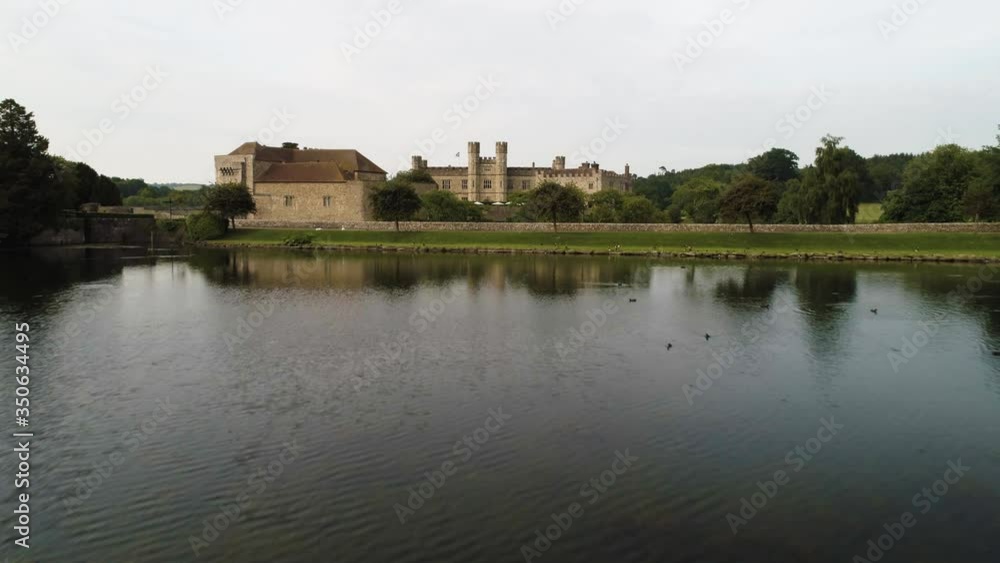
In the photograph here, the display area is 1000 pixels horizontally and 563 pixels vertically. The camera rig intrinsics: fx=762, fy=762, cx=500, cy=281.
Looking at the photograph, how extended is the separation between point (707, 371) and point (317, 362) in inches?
386

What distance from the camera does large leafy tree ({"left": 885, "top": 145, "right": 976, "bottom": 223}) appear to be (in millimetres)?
68562

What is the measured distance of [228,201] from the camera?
74.6 metres

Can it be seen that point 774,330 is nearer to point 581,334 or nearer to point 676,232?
point 581,334

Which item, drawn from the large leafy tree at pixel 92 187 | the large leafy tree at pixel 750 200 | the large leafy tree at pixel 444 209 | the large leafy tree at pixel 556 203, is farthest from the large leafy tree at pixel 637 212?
the large leafy tree at pixel 92 187

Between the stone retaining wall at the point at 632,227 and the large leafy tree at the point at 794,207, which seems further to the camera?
the large leafy tree at the point at 794,207

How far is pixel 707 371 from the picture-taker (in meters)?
19.0

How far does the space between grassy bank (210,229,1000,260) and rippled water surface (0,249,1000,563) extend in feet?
93.5

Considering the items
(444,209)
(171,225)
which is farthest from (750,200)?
(171,225)

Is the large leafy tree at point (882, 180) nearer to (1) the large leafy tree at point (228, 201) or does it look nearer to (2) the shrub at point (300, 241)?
(2) the shrub at point (300, 241)

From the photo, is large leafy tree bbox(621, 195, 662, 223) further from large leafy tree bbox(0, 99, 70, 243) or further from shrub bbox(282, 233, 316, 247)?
large leafy tree bbox(0, 99, 70, 243)

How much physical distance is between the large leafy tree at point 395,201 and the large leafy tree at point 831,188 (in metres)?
36.7

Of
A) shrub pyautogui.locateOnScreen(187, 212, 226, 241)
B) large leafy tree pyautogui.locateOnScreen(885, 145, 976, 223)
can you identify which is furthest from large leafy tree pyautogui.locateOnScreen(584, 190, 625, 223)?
shrub pyautogui.locateOnScreen(187, 212, 226, 241)

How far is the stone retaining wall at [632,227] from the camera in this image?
2355 inches

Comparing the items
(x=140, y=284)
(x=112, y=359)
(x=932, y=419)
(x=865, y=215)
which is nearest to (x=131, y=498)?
(x=112, y=359)
